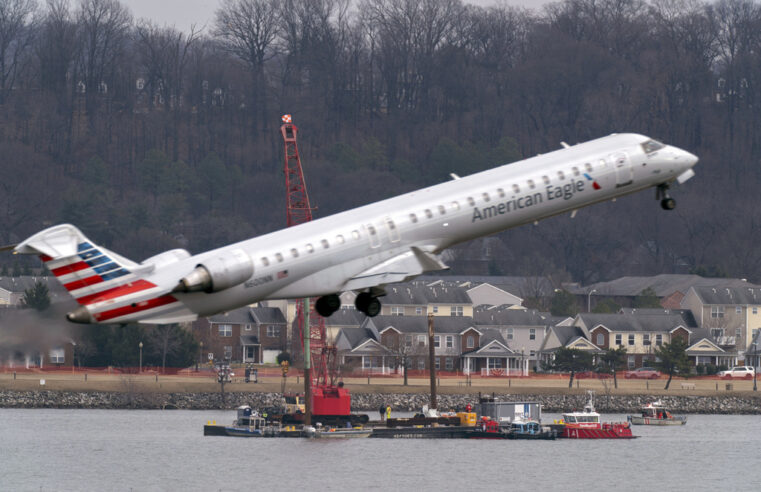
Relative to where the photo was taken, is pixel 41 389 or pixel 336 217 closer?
pixel 336 217

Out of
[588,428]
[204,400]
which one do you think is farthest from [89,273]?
[204,400]

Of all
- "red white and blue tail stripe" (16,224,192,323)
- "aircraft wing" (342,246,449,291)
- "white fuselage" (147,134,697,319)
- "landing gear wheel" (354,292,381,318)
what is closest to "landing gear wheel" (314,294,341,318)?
"landing gear wheel" (354,292,381,318)

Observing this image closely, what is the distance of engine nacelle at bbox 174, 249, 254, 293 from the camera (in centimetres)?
6369

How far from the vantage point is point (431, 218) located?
71000 millimetres

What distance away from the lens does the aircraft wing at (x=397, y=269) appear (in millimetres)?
68750

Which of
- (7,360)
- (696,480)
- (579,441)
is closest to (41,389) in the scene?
(579,441)

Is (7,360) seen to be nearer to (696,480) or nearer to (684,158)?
(684,158)

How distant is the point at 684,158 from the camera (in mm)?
79188

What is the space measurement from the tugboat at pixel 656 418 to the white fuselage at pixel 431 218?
114 meters

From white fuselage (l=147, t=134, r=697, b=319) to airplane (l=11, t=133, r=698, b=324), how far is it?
0.04 metres

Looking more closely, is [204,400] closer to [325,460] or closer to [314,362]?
[314,362]

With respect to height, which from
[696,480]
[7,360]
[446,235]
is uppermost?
[446,235]

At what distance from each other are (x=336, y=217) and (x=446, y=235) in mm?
5003

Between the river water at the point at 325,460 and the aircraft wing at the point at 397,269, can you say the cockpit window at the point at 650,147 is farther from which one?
the river water at the point at 325,460
